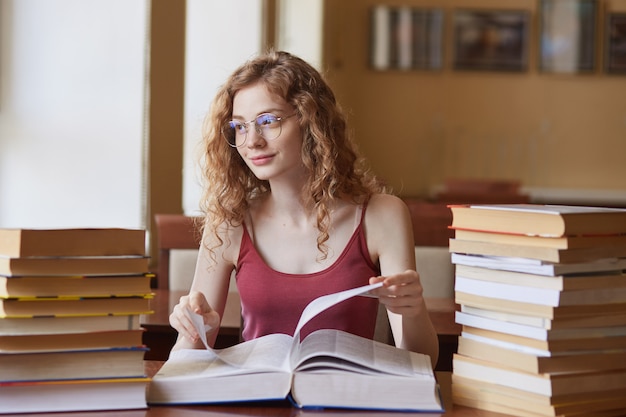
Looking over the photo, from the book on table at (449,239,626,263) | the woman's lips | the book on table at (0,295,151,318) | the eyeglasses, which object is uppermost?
the eyeglasses

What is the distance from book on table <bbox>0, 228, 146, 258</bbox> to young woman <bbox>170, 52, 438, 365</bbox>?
65cm

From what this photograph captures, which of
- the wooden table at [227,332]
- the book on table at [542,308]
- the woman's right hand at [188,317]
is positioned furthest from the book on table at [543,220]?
the wooden table at [227,332]

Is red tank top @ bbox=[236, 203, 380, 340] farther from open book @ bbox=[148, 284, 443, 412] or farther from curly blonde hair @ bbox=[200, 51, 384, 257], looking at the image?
open book @ bbox=[148, 284, 443, 412]

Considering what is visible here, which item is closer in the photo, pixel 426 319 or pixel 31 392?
pixel 31 392

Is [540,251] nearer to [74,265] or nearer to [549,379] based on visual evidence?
[549,379]

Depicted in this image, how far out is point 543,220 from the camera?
4.93ft

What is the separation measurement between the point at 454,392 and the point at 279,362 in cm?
30

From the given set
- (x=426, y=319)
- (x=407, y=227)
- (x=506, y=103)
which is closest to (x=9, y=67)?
(x=407, y=227)

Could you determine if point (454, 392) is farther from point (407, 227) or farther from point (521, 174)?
point (521, 174)

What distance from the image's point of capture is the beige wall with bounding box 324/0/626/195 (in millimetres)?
9836

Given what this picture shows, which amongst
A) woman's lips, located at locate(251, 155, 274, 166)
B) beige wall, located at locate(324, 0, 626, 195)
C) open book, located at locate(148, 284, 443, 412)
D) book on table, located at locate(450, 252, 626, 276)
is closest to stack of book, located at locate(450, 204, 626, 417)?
book on table, located at locate(450, 252, 626, 276)

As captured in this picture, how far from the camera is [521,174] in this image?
990cm

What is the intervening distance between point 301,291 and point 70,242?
817 millimetres

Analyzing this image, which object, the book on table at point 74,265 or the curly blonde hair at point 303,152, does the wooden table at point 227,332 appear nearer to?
the curly blonde hair at point 303,152
